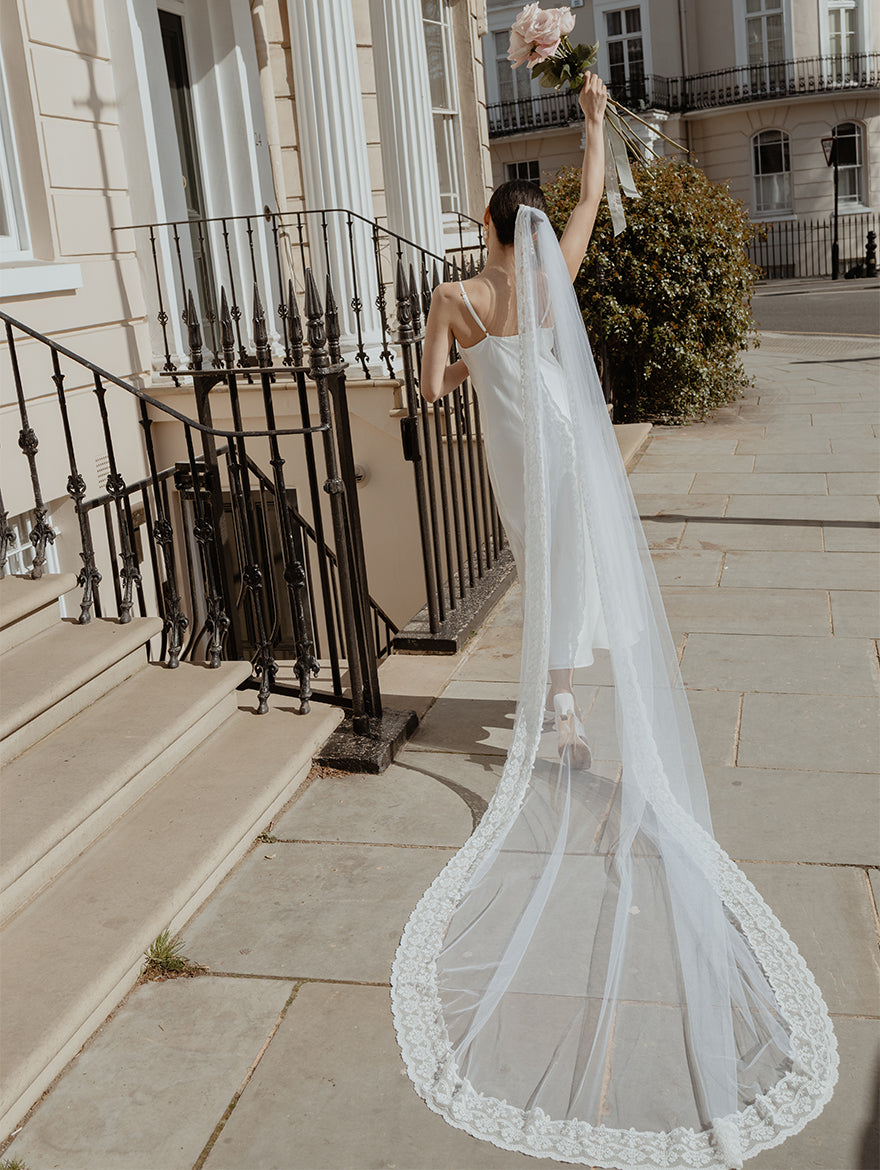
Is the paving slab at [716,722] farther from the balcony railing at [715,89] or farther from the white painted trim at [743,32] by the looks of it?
the white painted trim at [743,32]

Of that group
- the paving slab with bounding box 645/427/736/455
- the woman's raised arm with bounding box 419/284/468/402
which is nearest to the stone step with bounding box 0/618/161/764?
the woman's raised arm with bounding box 419/284/468/402

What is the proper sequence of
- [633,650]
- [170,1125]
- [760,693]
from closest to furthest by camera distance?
1. [170,1125]
2. [633,650]
3. [760,693]

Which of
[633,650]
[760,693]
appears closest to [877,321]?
[760,693]

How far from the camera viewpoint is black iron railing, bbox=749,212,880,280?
32.9 meters

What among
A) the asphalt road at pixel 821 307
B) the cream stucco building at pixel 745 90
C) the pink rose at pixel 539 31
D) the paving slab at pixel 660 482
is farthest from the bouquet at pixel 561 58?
the cream stucco building at pixel 745 90

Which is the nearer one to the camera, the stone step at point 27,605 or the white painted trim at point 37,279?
the stone step at point 27,605

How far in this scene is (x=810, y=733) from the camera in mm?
4254

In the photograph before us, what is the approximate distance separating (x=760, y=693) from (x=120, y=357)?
491 cm

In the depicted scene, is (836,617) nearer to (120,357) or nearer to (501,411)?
(501,411)

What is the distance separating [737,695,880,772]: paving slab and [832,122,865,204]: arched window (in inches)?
1298

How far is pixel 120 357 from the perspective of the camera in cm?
756

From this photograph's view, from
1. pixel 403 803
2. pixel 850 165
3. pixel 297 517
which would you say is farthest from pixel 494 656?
pixel 850 165

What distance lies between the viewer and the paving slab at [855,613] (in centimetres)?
528

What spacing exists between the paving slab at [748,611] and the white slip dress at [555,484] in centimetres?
171
